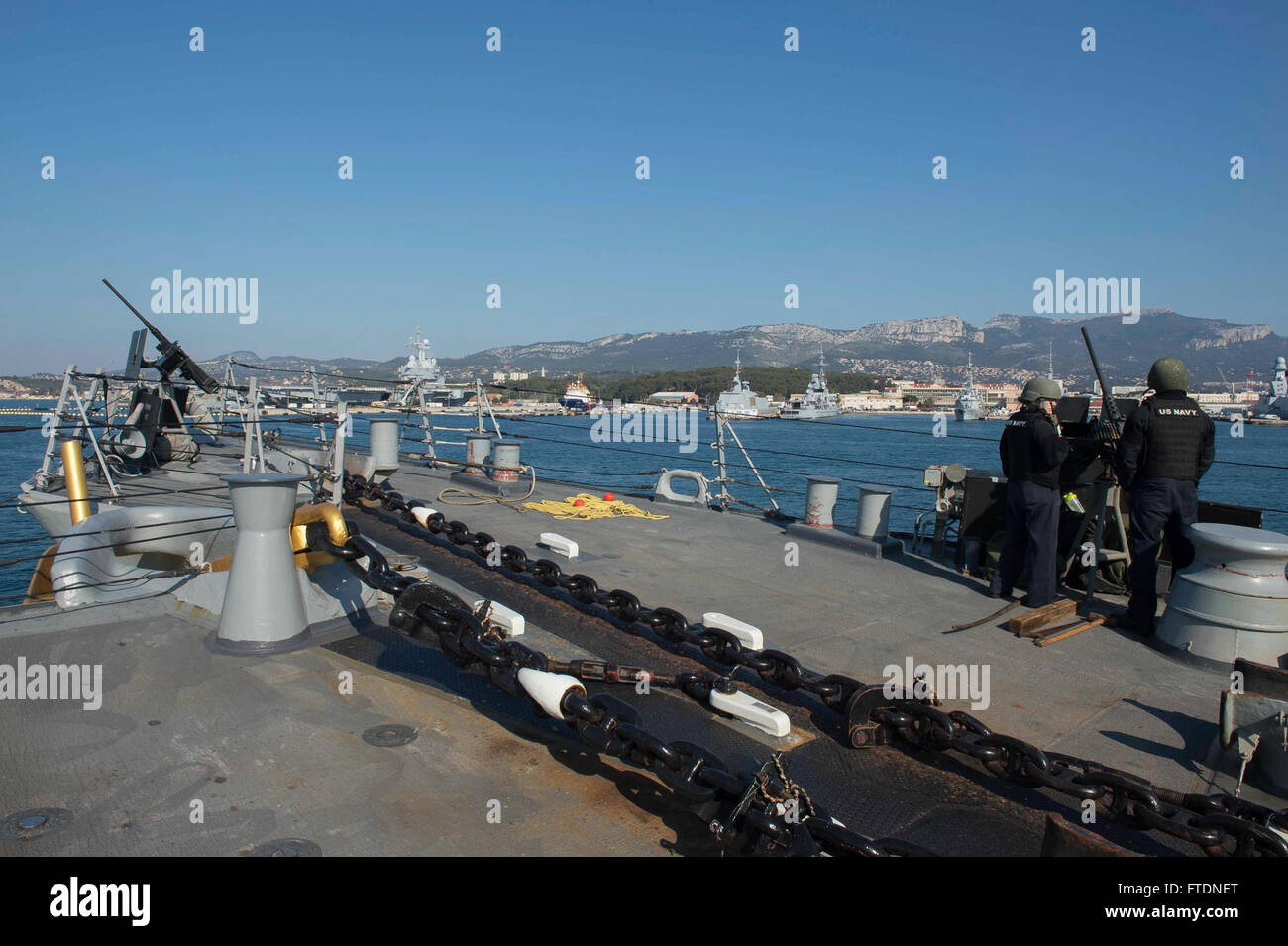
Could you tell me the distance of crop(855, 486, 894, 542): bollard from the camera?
6.94 meters

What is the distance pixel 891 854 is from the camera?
6.79 feet

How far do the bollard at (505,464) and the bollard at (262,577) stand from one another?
5.98 metres

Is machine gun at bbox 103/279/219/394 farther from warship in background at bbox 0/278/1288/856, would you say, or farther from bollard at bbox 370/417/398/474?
warship in background at bbox 0/278/1288/856

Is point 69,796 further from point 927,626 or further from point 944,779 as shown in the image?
point 927,626

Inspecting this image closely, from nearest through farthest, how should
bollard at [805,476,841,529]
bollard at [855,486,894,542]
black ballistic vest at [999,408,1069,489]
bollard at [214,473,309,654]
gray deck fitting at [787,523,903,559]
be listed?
bollard at [214,473,309,654] → black ballistic vest at [999,408,1069,489] → gray deck fitting at [787,523,903,559] → bollard at [855,486,894,542] → bollard at [805,476,841,529]

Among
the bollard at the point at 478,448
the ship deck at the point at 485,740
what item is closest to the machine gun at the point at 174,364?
the bollard at the point at 478,448

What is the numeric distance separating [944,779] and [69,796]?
10.3 feet

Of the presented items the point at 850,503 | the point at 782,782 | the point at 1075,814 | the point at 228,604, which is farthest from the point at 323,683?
the point at 850,503

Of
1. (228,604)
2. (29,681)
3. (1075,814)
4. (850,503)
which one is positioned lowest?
(850,503)

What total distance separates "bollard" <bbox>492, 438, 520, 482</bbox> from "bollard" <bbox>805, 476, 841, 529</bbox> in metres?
4.19

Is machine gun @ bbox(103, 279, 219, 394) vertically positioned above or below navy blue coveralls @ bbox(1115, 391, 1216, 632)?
above

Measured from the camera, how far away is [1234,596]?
4164 mm

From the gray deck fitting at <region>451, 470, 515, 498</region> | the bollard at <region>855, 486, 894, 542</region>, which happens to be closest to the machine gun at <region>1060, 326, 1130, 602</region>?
the bollard at <region>855, 486, 894, 542</region>

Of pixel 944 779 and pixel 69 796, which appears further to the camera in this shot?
pixel 944 779
